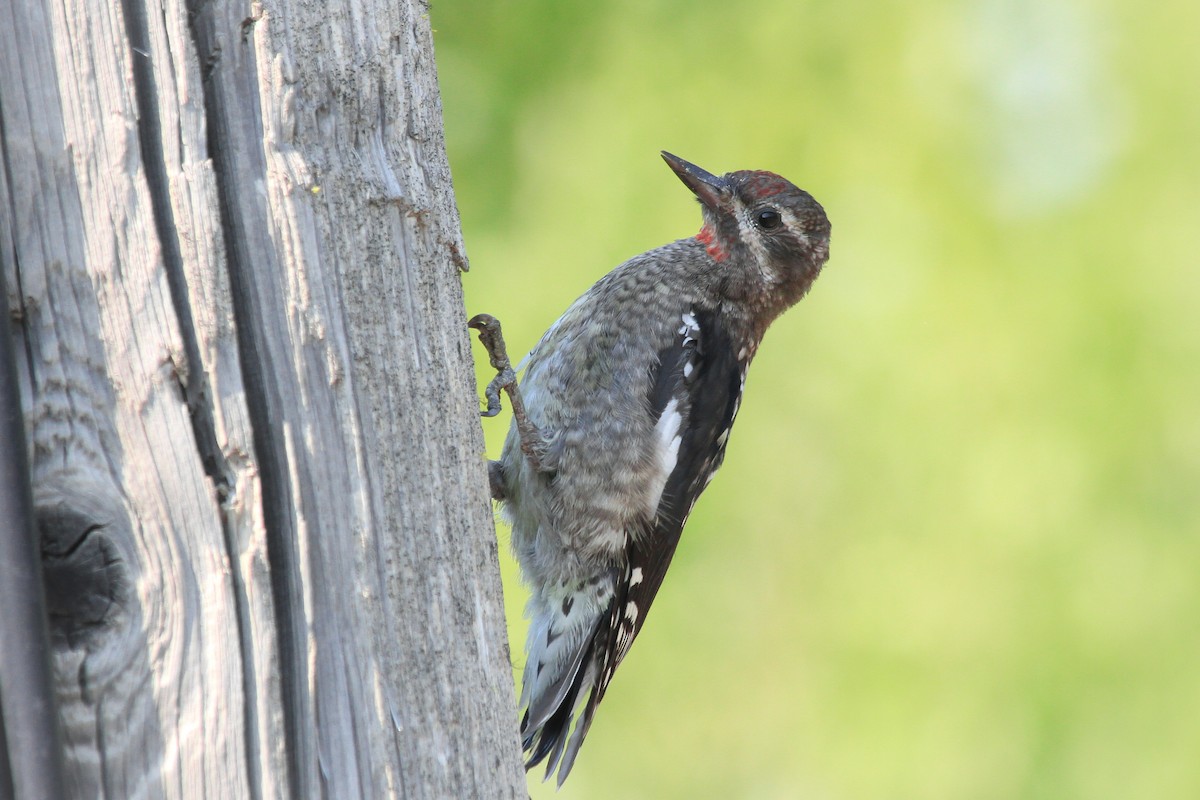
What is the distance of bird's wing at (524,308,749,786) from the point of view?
3.40 metres

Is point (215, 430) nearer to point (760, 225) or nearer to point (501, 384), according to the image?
point (501, 384)

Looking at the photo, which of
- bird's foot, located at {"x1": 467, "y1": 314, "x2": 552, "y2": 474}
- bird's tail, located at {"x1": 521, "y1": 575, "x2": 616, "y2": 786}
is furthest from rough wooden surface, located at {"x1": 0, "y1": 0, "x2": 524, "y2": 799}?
bird's tail, located at {"x1": 521, "y1": 575, "x2": 616, "y2": 786}

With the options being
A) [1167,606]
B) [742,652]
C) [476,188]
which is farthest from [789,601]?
[476,188]

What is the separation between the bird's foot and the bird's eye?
110 cm

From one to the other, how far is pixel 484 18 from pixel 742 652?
3.00 meters

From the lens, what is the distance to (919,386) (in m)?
4.89

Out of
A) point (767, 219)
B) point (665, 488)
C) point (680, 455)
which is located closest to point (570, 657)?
point (665, 488)

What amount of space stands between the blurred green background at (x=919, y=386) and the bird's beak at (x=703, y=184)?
2.85ft

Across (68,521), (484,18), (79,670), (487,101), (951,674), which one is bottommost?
(951,674)

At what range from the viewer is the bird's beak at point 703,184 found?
155 inches

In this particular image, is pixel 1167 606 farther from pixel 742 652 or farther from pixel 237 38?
pixel 237 38

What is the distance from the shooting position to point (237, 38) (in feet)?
4.58

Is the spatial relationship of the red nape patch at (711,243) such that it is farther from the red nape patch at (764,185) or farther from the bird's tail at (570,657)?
the bird's tail at (570,657)

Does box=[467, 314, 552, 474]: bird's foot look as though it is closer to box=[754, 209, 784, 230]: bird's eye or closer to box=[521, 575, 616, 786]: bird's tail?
box=[521, 575, 616, 786]: bird's tail
